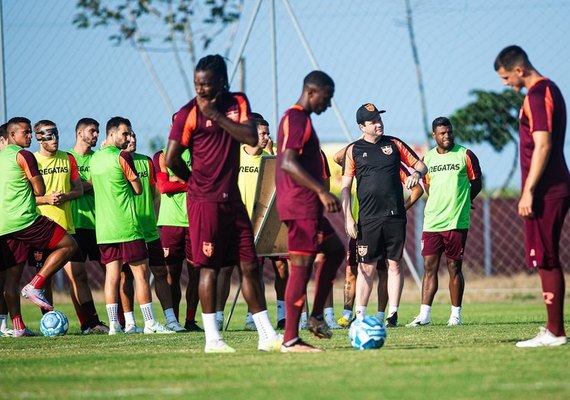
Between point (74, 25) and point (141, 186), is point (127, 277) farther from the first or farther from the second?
point (74, 25)

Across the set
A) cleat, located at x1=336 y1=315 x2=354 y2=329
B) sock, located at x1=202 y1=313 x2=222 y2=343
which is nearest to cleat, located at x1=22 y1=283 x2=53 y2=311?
cleat, located at x1=336 y1=315 x2=354 y2=329

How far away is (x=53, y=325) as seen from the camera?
1334 cm

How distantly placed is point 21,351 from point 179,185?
358cm

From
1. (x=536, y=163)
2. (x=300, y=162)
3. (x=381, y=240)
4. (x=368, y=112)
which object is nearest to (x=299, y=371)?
(x=300, y=162)

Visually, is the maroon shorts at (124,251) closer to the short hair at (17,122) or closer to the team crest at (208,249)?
the short hair at (17,122)

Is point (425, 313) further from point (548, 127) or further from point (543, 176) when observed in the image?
point (548, 127)

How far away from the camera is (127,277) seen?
14.5 m

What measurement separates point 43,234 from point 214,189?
4.66 meters

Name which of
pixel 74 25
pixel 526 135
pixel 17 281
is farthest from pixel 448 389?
pixel 74 25

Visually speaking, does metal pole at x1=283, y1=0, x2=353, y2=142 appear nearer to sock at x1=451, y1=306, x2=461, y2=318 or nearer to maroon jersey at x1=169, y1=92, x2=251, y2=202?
sock at x1=451, y1=306, x2=461, y2=318

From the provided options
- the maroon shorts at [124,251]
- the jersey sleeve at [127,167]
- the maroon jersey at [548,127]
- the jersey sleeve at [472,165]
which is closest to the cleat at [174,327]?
the maroon shorts at [124,251]

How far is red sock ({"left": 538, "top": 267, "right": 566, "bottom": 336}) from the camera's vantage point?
9.38m

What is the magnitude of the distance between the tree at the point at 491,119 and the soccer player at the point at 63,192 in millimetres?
10476

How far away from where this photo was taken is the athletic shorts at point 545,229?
30.5 feet
